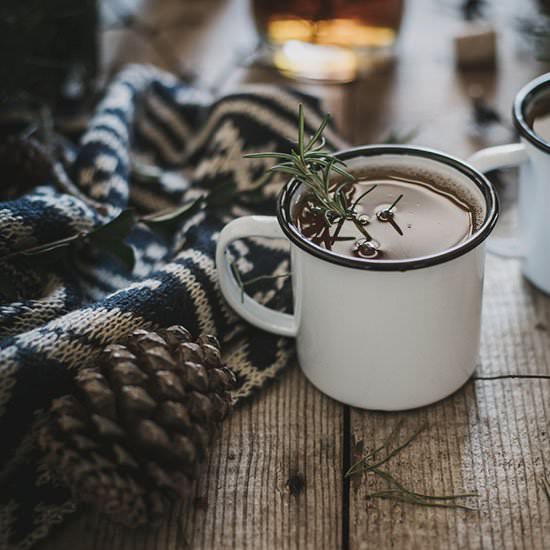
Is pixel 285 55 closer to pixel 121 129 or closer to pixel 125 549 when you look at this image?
pixel 121 129

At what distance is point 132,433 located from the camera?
41 cm

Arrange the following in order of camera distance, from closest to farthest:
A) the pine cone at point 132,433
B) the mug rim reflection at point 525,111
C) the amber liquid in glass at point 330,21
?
the pine cone at point 132,433, the mug rim reflection at point 525,111, the amber liquid in glass at point 330,21

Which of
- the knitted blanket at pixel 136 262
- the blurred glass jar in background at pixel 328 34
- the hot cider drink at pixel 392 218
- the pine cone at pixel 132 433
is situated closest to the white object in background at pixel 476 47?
the blurred glass jar in background at pixel 328 34

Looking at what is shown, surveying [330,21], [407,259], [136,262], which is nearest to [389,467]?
[407,259]

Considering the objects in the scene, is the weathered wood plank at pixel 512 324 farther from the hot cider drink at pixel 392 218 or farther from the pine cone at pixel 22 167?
the pine cone at pixel 22 167

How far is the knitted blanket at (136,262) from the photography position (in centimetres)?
44

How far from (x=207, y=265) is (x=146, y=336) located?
3.7 inches

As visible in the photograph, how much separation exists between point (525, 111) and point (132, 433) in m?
0.30

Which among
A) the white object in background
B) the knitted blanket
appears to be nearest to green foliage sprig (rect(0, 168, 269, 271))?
the knitted blanket

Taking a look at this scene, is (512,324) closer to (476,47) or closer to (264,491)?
(264,491)

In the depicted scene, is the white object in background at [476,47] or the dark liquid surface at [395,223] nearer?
the dark liquid surface at [395,223]

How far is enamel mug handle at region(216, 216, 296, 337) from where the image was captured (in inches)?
19.2

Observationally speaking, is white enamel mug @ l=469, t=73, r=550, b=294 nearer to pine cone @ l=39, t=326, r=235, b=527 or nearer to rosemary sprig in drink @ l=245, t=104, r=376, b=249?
rosemary sprig in drink @ l=245, t=104, r=376, b=249

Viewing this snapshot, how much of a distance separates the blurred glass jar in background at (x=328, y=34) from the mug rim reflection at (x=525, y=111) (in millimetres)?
225
